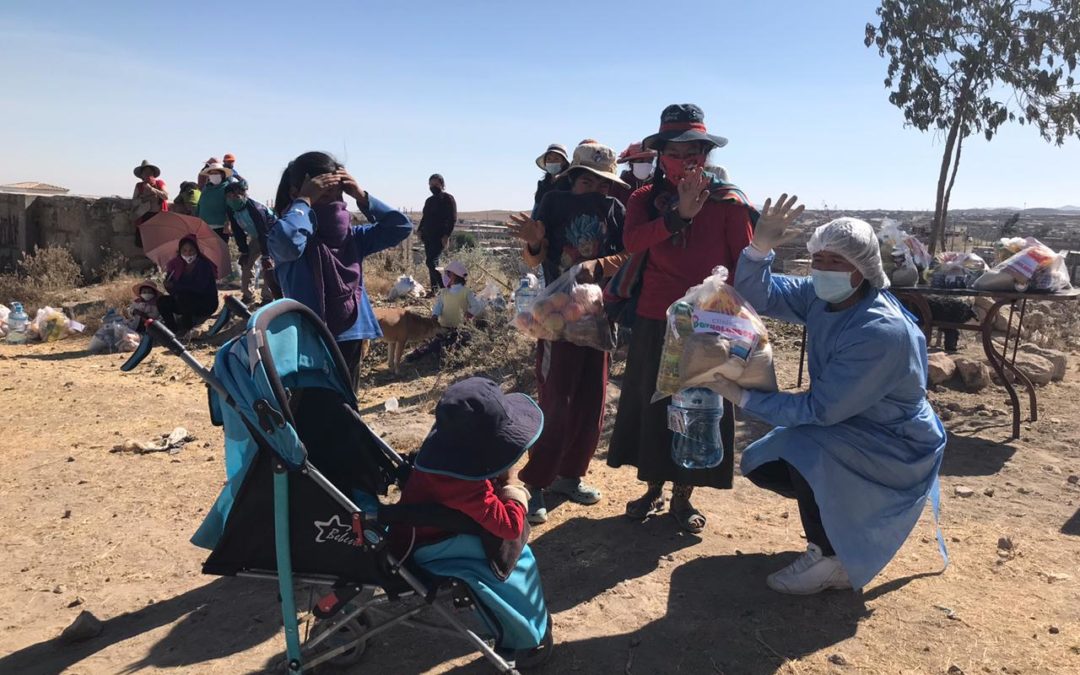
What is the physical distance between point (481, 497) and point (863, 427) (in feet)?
5.20

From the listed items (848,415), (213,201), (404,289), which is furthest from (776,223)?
(404,289)

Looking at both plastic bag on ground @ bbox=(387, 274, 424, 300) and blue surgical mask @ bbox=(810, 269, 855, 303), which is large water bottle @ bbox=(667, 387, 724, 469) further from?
plastic bag on ground @ bbox=(387, 274, 424, 300)

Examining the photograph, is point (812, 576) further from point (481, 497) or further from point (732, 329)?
point (481, 497)

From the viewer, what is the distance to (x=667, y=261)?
11.8ft

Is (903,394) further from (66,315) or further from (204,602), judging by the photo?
(66,315)

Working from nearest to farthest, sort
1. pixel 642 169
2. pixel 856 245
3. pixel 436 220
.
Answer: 1. pixel 856 245
2. pixel 642 169
3. pixel 436 220

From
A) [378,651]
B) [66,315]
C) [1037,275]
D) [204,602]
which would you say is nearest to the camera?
[378,651]

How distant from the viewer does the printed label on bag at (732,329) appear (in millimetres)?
2830

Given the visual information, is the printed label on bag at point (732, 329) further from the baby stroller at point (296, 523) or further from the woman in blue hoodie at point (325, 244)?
the woman in blue hoodie at point (325, 244)

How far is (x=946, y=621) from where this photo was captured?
119 inches

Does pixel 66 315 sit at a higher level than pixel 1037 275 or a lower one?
lower

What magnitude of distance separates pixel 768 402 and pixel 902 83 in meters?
15.2

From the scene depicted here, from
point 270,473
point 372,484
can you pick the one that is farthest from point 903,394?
point 270,473

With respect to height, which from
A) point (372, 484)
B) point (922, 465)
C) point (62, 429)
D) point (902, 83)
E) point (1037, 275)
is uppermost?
point (902, 83)
